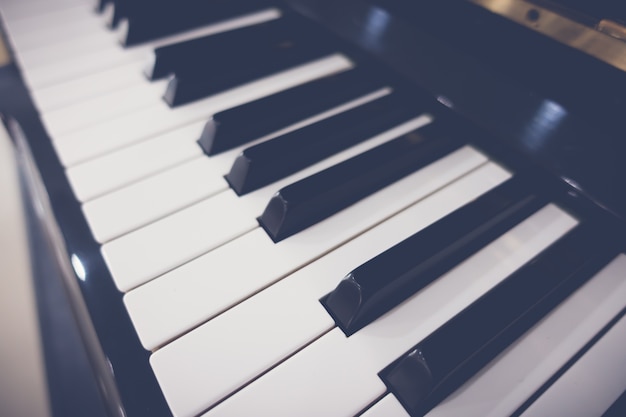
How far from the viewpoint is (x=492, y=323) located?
0.52m

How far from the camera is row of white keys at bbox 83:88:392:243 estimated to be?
0.65m

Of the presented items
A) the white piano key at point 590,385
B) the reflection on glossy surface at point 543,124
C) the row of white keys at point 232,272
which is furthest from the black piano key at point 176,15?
the white piano key at point 590,385

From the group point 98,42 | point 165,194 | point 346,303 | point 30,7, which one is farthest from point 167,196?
point 30,7

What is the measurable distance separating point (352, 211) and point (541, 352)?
0.34 meters

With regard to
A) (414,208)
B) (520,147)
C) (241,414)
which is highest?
(520,147)

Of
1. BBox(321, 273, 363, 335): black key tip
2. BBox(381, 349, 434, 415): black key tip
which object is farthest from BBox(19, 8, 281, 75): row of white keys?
BBox(381, 349, 434, 415): black key tip

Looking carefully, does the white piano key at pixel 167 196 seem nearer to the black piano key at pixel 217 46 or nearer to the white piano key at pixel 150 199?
the white piano key at pixel 150 199

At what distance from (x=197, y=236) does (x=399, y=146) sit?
397mm

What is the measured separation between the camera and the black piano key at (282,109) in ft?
2.47

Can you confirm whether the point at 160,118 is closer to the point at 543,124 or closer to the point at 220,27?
the point at 220,27

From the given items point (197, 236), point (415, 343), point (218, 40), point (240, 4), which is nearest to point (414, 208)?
point (415, 343)

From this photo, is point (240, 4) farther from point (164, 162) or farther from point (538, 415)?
point (538, 415)

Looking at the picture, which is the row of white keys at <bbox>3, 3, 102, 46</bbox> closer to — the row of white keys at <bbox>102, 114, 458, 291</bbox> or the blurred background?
the blurred background

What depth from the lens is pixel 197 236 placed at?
630mm
